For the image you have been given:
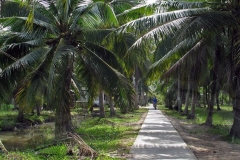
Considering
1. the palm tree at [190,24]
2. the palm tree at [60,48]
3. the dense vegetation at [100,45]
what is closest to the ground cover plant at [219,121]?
the dense vegetation at [100,45]

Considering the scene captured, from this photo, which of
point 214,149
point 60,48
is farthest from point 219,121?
point 60,48

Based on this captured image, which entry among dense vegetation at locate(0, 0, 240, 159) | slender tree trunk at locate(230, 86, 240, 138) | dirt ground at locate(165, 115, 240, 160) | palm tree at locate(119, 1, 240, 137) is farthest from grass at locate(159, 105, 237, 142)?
palm tree at locate(119, 1, 240, 137)

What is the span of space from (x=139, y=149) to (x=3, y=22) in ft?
23.0

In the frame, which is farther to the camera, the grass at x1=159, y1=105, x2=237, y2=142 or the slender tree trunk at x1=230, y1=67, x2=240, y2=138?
the grass at x1=159, y1=105, x2=237, y2=142

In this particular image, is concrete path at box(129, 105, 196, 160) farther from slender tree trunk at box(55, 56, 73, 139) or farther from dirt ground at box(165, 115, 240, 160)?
slender tree trunk at box(55, 56, 73, 139)

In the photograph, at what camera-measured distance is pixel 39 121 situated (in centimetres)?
2252

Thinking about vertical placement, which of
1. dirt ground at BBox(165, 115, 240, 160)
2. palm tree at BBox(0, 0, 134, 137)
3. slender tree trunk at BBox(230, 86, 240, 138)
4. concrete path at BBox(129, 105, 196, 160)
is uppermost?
palm tree at BBox(0, 0, 134, 137)

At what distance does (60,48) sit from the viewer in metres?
11.4

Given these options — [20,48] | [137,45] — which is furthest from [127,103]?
[20,48]

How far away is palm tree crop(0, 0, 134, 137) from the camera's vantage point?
11562mm

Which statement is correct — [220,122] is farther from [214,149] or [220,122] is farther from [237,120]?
[214,149]

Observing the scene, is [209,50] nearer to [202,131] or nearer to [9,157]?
[202,131]

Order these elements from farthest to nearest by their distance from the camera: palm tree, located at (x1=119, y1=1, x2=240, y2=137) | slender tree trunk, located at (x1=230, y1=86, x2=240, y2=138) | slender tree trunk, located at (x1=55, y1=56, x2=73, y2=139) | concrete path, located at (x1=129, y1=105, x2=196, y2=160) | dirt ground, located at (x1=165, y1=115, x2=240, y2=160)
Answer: slender tree trunk, located at (x1=230, y1=86, x2=240, y2=138) < slender tree trunk, located at (x1=55, y1=56, x2=73, y2=139) < palm tree, located at (x1=119, y1=1, x2=240, y2=137) < dirt ground, located at (x1=165, y1=115, x2=240, y2=160) < concrete path, located at (x1=129, y1=105, x2=196, y2=160)

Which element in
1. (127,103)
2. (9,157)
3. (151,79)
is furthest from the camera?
(151,79)
